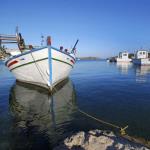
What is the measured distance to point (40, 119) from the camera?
1055cm

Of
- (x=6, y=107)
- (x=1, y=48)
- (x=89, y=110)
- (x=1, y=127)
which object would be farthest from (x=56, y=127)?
(x=1, y=48)

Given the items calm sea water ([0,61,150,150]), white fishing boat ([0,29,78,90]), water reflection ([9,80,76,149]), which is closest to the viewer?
water reflection ([9,80,76,149])

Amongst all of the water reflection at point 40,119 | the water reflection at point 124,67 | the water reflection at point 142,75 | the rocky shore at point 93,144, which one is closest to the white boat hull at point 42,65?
the water reflection at point 40,119

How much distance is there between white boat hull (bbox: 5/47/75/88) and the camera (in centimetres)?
1650

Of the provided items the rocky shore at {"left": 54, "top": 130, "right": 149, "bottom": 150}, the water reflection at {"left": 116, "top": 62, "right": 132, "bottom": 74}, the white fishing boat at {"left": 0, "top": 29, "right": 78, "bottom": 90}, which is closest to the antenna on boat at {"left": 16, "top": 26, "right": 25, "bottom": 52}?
the white fishing boat at {"left": 0, "top": 29, "right": 78, "bottom": 90}

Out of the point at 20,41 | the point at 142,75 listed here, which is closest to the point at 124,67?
the point at 142,75

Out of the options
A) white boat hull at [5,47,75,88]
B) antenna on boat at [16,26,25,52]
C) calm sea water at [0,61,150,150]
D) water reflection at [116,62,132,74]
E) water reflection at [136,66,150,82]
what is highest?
antenna on boat at [16,26,25,52]

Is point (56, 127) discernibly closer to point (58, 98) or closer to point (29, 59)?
point (58, 98)

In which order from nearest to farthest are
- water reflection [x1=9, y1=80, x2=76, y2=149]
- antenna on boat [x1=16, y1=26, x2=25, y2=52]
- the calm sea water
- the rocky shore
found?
the rocky shore, water reflection [x1=9, y1=80, x2=76, y2=149], the calm sea water, antenna on boat [x1=16, y1=26, x2=25, y2=52]

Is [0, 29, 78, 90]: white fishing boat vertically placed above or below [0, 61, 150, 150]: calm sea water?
above

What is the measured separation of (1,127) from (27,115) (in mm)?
1968

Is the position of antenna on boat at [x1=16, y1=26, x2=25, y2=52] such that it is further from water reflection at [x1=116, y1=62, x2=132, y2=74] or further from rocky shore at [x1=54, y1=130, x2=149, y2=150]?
water reflection at [x1=116, y1=62, x2=132, y2=74]

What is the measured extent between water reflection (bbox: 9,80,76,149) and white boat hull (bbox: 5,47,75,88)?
4.60 feet

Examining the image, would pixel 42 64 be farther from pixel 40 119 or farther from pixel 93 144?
pixel 93 144
